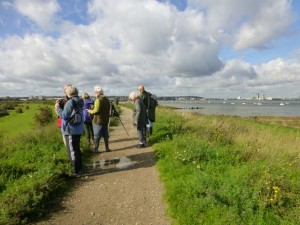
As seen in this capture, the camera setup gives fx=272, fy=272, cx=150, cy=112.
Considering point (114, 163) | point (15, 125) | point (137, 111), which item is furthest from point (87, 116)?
point (15, 125)

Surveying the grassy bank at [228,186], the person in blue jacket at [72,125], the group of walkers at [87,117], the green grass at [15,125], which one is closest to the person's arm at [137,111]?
the group of walkers at [87,117]

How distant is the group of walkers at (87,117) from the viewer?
6.69 metres

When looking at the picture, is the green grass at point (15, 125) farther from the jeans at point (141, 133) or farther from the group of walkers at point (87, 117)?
the jeans at point (141, 133)

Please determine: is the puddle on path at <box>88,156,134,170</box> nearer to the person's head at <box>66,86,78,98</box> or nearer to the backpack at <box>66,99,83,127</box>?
the backpack at <box>66,99,83,127</box>

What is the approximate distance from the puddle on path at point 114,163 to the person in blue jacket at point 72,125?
993mm

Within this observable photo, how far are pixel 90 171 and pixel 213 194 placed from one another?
365cm

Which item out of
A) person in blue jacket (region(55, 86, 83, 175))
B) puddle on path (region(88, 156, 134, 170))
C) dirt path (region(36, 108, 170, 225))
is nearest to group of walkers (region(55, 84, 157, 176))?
person in blue jacket (region(55, 86, 83, 175))

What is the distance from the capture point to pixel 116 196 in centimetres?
569

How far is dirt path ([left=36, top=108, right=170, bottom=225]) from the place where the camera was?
15.6 feet

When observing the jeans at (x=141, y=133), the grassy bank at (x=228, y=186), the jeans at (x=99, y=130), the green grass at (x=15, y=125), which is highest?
the jeans at (x=99, y=130)

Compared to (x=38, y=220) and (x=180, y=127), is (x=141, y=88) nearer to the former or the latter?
(x=180, y=127)

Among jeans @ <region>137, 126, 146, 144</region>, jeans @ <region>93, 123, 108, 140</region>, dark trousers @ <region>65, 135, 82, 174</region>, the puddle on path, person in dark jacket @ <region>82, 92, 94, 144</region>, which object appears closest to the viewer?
dark trousers @ <region>65, 135, 82, 174</region>

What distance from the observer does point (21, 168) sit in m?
7.28

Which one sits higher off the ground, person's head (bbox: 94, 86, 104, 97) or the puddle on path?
person's head (bbox: 94, 86, 104, 97)
